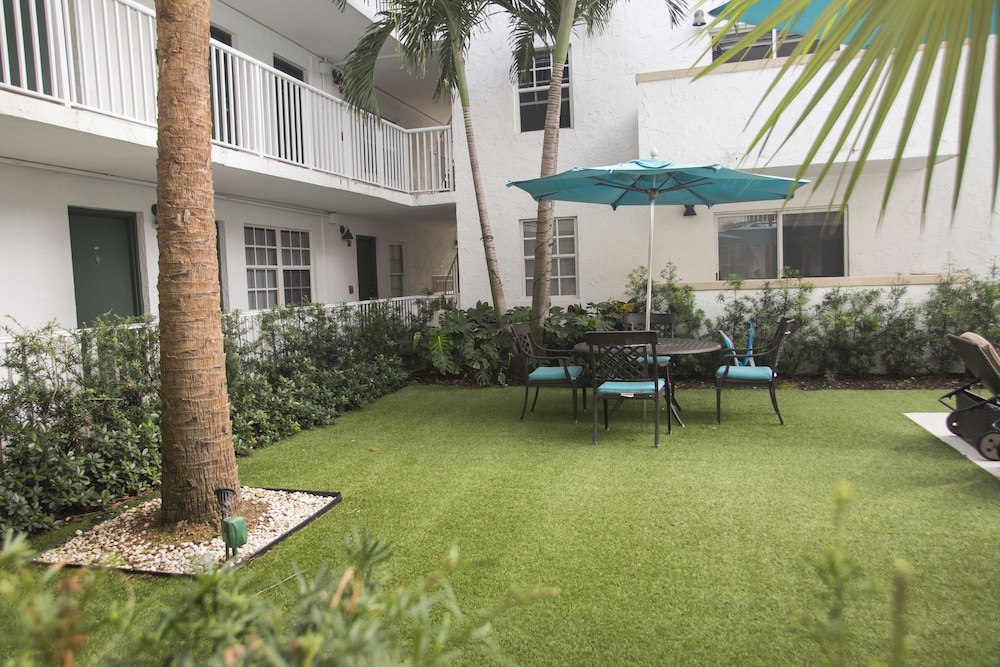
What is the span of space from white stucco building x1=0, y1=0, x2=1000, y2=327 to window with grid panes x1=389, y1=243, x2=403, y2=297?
111 centimetres

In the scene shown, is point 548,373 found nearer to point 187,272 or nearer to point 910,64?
point 187,272

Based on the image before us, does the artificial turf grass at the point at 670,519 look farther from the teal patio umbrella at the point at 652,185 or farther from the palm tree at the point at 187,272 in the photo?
the teal patio umbrella at the point at 652,185

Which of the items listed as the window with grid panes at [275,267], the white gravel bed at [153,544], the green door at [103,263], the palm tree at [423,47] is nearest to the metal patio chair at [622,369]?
the white gravel bed at [153,544]

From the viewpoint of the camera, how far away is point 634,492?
181 inches

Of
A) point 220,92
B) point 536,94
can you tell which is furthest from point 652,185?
point 220,92

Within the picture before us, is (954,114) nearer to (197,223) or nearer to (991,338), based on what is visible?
(991,338)

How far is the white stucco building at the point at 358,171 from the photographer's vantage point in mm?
6375

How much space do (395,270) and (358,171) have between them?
4781 mm

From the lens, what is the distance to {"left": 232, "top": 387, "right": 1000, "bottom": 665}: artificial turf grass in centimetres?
279

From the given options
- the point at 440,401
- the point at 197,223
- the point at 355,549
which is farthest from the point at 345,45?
the point at 355,549

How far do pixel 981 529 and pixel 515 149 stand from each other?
8.72m

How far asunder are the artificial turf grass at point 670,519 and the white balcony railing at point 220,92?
3.66m

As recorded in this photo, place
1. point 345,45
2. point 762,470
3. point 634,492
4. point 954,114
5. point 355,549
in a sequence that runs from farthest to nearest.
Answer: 1. point 345,45
2. point 954,114
3. point 762,470
4. point 634,492
5. point 355,549

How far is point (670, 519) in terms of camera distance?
4.07m
